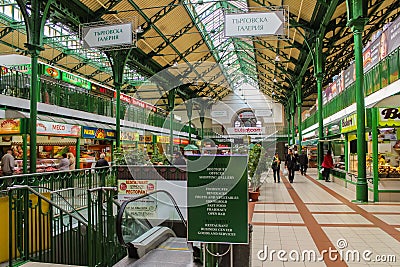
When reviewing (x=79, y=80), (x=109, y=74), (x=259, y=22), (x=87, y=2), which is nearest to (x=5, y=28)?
(x=79, y=80)

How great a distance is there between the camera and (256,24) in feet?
30.8

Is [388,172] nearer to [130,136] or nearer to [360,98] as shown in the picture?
[360,98]

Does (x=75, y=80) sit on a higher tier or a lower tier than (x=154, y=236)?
higher

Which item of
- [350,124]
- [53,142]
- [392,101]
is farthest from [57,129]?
[392,101]

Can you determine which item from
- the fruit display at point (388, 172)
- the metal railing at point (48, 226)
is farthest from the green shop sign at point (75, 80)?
the fruit display at point (388, 172)

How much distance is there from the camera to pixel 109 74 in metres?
31.6

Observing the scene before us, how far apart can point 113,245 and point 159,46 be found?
17547 mm

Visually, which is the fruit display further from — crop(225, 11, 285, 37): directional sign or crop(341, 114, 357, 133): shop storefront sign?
crop(225, 11, 285, 37): directional sign

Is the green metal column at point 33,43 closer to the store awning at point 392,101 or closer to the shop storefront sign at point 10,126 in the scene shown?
the shop storefront sign at point 10,126

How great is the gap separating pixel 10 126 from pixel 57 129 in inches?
97.8

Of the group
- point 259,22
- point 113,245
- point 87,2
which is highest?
point 87,2

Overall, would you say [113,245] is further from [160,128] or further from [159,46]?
[160,128]

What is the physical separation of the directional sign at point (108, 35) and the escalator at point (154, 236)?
17.1 ft

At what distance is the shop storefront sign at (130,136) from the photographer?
2094 centimetres
